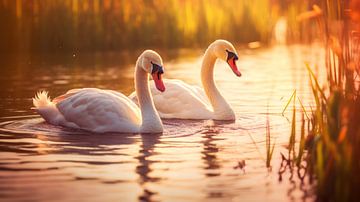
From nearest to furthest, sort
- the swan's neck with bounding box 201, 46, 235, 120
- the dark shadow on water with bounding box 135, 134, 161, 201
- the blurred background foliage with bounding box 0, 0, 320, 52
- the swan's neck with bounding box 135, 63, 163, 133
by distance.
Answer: the dark shadow on water with bounding box 135, 134, 161, 201 → the swan's neck with bounding box 135, 63, 163, 133 → the swan's neck with bounding box 201, 46, 235, 120 → the blurred background foliage with bounding box 0, 0, 320, 52

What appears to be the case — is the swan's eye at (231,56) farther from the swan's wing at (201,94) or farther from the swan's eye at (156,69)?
the swan's eye at (156,69)

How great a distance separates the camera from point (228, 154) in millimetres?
9094

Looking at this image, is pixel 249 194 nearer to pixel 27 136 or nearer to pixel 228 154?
pixel 228 154

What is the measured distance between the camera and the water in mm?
7223

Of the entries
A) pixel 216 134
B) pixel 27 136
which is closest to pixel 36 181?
pixel 27 136

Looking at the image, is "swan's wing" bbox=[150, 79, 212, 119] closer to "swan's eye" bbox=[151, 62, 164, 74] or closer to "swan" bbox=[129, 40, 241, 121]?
"swan" bbox=[129, 40, 241, 121]

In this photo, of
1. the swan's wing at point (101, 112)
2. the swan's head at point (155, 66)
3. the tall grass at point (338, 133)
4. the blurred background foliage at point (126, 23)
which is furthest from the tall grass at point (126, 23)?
the tall grass at point (338, 133)

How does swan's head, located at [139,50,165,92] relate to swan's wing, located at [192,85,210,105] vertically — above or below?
above

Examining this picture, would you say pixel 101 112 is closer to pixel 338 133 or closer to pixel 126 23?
pixel 338 133

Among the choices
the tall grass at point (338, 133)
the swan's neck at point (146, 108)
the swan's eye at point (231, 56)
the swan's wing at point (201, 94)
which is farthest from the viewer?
the swan's wing at point (201, 94)

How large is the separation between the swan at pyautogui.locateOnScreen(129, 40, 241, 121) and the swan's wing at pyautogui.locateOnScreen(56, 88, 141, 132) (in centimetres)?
136

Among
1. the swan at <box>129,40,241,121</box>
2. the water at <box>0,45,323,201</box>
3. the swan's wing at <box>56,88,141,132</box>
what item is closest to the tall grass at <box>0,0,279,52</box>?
the water at <box>0,45,323,201</box>

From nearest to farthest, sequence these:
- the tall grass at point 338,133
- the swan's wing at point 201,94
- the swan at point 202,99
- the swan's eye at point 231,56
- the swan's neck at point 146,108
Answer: the tall grass at point 338,133 → the swan's neck at point 146,108 → the swan at point 202,99 → the swan's eye at point 231,56 → the swan's wing at point 201,94

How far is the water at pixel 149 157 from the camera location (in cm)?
722
